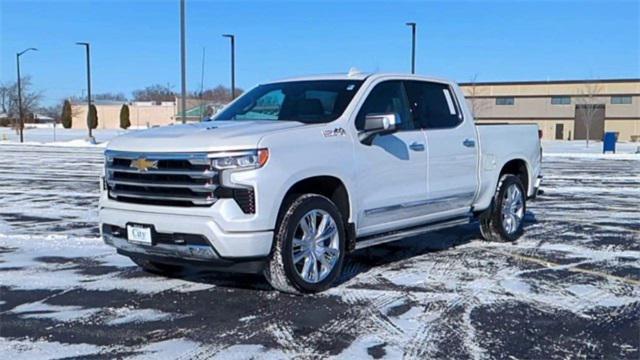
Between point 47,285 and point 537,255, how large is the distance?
513 centimetres

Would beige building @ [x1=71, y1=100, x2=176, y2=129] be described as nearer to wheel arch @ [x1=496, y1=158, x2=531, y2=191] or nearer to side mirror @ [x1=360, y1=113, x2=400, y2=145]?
wheel arch @ [x1=496, y1=158, x2=531, y2=191]

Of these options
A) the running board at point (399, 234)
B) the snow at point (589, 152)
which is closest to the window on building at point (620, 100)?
the snow at point (589, 152)

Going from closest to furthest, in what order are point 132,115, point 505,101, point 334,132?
point 334,132
point 505,101
point 132,115

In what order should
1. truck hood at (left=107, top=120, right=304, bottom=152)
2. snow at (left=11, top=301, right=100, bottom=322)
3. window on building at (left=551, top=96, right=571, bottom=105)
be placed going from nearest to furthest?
snow at (left=11, top=301, right=100, bottom=322), truck hood at (left=107, top=120, right=304, bottom=152), window on building at (left=551, top=96, right=571, bottom=105)

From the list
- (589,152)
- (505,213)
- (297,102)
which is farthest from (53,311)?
(589,152)

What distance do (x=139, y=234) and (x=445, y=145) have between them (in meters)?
3.39

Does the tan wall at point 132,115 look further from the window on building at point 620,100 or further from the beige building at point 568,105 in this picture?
the window on building at point 620,100

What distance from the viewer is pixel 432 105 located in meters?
7.46

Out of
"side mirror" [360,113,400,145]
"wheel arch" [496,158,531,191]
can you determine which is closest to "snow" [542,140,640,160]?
"wheel arch" [496,158,531,191]

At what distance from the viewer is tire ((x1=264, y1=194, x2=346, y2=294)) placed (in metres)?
5.58

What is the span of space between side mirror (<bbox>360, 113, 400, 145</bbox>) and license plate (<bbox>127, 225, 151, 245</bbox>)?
2.08 m

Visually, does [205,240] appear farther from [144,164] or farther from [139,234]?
[144,164]

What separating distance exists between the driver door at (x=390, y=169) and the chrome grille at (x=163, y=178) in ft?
4.99

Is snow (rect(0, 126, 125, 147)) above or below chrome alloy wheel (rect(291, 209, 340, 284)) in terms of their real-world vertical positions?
below
